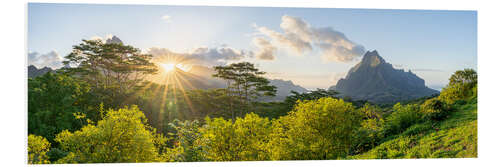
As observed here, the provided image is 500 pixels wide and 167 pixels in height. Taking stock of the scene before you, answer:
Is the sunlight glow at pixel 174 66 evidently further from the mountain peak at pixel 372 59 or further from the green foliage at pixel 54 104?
the mountain peak at pixel 372 59

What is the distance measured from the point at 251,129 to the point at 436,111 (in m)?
4.00

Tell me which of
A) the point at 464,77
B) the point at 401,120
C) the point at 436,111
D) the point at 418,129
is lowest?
the point at 418,129

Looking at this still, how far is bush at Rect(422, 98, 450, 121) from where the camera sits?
17.1ft

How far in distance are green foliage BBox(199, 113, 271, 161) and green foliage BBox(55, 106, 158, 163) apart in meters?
1.04

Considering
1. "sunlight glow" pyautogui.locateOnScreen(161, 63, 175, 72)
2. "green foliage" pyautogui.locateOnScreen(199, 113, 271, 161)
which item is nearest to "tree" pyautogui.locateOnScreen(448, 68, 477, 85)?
"green foliage" pyautogui.locateOnScreen(199, 113, 271, 161)

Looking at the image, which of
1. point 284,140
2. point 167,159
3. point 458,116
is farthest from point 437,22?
point 167,159

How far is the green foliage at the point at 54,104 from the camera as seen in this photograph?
180 inches

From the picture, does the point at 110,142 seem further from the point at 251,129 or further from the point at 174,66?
the point at 251,129

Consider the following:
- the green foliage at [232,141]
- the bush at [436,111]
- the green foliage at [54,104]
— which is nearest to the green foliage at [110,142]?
the green foliage at [54,104]

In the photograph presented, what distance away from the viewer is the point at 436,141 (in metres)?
4.45

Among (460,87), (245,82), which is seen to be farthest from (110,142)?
(460,87)

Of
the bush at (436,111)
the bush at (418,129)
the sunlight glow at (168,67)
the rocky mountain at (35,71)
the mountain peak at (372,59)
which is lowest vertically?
the bush at (418,129)

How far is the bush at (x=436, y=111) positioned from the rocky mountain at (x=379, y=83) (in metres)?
0.63

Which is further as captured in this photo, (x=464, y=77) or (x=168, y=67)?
(x=168, y=67)
